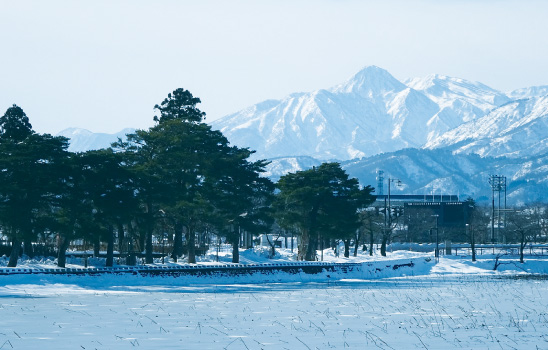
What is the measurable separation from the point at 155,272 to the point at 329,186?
30935 mm

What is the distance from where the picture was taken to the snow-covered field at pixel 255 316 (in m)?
29.9

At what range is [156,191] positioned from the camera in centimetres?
7700

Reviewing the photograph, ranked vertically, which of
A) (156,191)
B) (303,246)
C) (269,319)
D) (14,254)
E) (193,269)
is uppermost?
(156,191)

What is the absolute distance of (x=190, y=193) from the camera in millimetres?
83000

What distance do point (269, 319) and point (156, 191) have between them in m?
40.3

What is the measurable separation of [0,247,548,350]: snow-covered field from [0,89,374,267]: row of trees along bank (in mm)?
6774

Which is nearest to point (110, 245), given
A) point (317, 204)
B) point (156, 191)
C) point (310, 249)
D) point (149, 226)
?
point (149, 226)

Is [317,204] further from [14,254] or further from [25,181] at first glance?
[25,181]

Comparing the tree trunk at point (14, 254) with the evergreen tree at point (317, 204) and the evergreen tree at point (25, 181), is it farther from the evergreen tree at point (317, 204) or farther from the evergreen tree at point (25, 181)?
the evergreen tree at point (317, 204)

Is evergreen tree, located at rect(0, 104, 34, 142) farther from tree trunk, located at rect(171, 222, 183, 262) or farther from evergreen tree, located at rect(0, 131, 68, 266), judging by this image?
tree trunk, located at rect(171, 222, 183, 262)

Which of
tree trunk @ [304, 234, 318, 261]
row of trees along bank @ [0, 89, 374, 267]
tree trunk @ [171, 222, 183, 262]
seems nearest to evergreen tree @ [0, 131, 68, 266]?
row of trees along bank @ [0, 89, 374, 267]

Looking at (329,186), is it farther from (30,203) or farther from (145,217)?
(30,203)

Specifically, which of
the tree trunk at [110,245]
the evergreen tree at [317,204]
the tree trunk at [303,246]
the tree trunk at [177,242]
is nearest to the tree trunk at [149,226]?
the tree trunk at [110,245]

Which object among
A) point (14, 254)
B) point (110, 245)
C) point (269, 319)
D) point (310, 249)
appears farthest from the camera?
point (310, 249)
